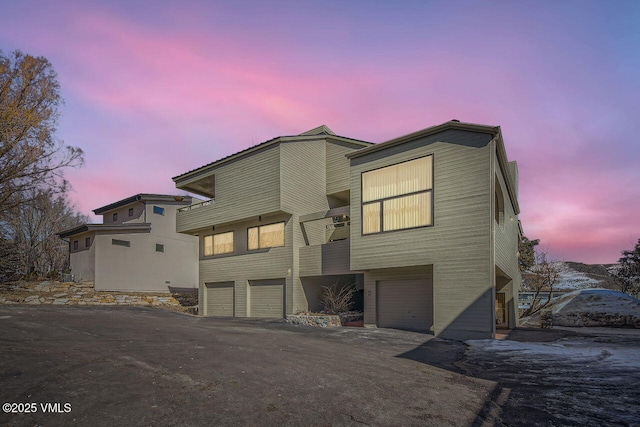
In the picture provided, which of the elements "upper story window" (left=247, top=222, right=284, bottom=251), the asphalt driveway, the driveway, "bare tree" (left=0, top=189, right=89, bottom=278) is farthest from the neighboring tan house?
the asphalt driveway

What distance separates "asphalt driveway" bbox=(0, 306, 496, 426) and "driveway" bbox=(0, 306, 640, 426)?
26mm

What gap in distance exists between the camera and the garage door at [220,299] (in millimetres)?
25677

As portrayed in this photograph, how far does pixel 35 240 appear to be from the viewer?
36.4 metres

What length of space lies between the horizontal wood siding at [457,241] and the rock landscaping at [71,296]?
59.8 feet

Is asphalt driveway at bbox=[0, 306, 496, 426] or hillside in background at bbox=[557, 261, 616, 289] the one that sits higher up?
asphalt driveway at bbox=[0, 306, 496, 426]

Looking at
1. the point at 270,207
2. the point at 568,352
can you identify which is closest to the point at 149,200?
the point at 270,207

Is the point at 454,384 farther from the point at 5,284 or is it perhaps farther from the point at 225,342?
the point at 5,284

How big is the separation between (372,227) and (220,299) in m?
12.7

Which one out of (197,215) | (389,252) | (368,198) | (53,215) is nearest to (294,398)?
(389,252)

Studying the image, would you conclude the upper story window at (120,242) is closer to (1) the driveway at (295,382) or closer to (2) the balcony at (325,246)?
(2) the balcony at (325,246)

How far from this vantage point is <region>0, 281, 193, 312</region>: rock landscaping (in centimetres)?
2418

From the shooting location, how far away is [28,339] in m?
10.3

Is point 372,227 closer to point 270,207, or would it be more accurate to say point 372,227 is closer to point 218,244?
point 270,207

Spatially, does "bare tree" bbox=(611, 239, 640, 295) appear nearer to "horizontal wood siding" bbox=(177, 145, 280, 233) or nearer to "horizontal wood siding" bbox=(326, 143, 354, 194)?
"horizontal wood siding" bbox=(326, 143, 354, 194)
